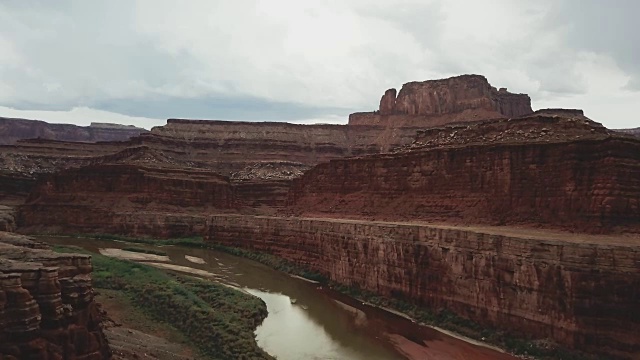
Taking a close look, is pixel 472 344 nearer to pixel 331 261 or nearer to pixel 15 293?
pixel 331 261

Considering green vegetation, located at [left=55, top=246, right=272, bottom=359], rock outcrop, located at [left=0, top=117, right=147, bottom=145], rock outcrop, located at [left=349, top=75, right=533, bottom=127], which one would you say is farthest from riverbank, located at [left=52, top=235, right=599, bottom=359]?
rock outcrop, located at [left=0, top=117, right=147, bottom=145]

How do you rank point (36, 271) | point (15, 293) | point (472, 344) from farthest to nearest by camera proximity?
point (472, 344) < point (36, 271) < point (15, 293)

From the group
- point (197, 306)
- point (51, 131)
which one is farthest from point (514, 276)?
point (51, 131)

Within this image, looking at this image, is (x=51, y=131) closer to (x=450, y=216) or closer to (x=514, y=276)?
(x=450, y=216)

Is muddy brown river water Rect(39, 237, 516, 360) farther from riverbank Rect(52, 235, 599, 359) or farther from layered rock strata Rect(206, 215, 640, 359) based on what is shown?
layered rock strata Rect(206, 215, 640, 359)

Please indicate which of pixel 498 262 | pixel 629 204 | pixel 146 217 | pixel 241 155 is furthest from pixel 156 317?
pixel 241 155

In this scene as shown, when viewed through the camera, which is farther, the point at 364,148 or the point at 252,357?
the point at 364,148
